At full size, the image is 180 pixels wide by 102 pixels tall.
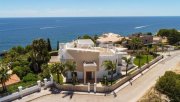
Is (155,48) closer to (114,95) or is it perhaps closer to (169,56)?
(169,56)

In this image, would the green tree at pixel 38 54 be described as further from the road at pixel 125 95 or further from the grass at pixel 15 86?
the road at pixel 125 95

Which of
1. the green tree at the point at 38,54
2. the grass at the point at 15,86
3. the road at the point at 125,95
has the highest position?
the green tree at the point at 38,54

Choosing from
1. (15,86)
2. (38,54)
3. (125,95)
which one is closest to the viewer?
(15,86)

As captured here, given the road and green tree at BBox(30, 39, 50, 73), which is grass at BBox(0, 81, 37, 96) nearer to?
the road

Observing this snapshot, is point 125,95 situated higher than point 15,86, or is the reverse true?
point 15,86

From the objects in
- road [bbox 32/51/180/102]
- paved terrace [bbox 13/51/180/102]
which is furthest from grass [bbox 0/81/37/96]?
road [bbox 32/51/180/102]

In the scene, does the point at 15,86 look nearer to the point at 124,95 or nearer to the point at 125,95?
the point at 124,95

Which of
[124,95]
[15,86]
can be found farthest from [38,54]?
[124,95]

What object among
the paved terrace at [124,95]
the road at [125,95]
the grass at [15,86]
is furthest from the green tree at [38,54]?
the road at [125,95]
